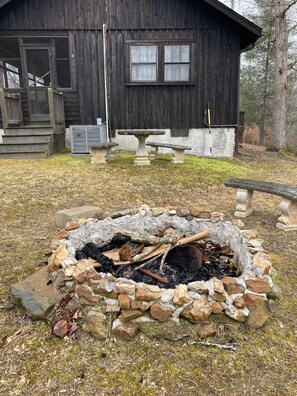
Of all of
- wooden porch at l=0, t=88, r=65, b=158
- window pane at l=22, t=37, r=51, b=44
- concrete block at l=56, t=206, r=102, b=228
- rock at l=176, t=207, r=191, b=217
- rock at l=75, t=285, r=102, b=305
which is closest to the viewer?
rock at l=75, t=285, r=102, b=305

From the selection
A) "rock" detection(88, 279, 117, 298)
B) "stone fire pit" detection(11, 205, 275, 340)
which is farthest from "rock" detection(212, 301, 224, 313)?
"rock" detection(88, 279, 117, 298)

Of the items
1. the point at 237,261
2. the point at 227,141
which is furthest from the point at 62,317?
Answer: the point at 227,141

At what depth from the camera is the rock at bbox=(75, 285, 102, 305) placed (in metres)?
2.25

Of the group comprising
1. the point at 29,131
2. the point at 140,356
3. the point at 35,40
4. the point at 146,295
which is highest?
the point at 35,40

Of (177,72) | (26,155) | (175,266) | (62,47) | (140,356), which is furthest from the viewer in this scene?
(62,47)

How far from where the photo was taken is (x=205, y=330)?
6.88 ft

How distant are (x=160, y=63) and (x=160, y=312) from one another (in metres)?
9.55

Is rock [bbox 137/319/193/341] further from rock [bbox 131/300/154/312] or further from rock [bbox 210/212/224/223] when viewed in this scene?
rock [bbox 210/212/224/223]

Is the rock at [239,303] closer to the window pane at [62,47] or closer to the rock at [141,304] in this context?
the rock at [141,304]

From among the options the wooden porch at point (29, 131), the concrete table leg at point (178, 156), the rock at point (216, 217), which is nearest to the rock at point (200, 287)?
the rock at point (216, 217)

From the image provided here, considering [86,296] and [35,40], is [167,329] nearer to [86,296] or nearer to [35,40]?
[86,296]

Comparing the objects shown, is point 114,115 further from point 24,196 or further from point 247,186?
point 247,186

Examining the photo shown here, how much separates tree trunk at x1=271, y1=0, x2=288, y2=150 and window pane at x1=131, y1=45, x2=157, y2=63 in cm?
656

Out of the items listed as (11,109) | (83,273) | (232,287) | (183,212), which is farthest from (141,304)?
(11,109)
